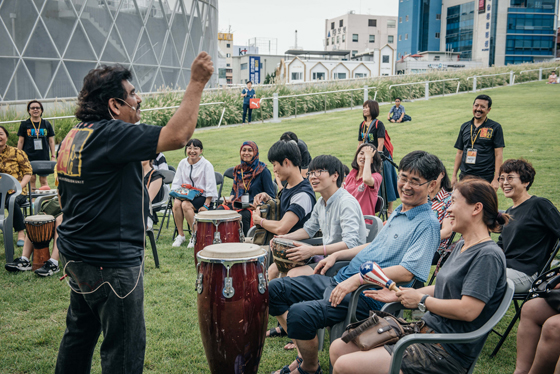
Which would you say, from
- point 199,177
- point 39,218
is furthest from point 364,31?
point 39,218

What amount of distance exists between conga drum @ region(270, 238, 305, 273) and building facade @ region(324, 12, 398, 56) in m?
84.6

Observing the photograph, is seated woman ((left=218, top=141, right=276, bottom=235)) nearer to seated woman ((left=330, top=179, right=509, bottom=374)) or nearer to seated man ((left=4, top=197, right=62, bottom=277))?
seated man ((left=4, top=197, right=62, bottom=277))

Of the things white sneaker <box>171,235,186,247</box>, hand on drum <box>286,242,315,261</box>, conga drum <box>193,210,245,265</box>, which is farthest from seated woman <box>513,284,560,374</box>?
white sneaker <box>171,235,186,247</box>

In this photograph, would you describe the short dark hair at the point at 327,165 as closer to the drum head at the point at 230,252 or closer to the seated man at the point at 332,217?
the seated man at the point at 332,217

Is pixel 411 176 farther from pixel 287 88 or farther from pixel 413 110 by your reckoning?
pixel 287 88

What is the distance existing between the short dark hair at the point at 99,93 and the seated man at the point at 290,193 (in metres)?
1.99

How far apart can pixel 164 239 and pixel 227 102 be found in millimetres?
13864

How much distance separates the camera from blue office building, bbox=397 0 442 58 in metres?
74.2

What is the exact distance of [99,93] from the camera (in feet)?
8.12

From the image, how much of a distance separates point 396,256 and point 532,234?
4.79ft

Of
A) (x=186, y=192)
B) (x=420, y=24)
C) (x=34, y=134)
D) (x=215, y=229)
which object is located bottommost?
(x=186, y=192)

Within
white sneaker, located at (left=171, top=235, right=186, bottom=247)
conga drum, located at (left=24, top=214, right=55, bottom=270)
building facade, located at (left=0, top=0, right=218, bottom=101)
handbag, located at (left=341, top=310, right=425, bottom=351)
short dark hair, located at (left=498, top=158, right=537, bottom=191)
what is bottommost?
white sneaker, located at (left=171, top=235, right=186, bottom=247)

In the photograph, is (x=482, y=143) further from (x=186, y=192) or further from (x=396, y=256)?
(x=186, y=192)

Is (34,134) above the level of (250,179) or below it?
above
